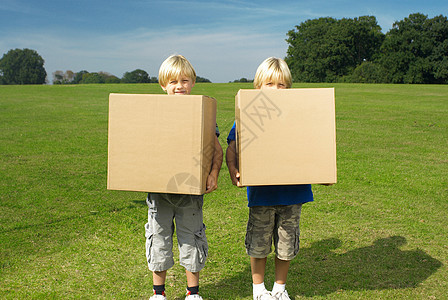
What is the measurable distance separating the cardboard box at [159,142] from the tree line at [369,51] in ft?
184

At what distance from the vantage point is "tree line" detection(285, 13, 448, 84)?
53562mm

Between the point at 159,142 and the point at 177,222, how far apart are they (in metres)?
0.59

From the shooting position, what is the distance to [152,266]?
2.63 meters

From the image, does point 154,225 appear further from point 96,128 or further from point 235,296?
point 96,128

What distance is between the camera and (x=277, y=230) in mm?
2746

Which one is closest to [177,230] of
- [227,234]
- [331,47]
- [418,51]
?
[227,234]

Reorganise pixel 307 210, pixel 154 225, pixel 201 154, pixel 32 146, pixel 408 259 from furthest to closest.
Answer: pixel 32 146 → pixel 307 210 → pixel 408 259 → pixel 154 225 → pixel 201 154

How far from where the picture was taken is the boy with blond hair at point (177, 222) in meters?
2.58

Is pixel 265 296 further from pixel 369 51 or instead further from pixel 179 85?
pixel 369 51

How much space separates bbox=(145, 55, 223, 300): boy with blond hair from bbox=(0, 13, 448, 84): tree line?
42689mm

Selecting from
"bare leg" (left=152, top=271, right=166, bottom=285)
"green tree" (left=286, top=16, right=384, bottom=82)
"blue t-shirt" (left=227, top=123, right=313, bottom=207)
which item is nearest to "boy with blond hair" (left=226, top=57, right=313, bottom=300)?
A: "blue t-shirt" (left=227, top=123, right=313, bottom=207)

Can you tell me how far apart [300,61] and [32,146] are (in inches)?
2684

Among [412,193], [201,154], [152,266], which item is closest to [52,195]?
[152,266]

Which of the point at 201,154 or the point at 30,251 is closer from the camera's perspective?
the point at 201,154
